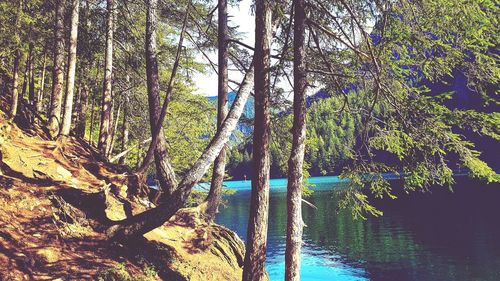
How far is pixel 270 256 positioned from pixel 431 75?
19386mm

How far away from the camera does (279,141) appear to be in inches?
394

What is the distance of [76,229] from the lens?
7039 millimetres

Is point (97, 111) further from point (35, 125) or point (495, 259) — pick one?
point (495, 259)

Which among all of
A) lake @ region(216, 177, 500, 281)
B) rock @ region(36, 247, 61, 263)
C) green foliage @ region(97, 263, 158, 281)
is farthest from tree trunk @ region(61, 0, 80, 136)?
lake @ region(216, 177, 500, 281)

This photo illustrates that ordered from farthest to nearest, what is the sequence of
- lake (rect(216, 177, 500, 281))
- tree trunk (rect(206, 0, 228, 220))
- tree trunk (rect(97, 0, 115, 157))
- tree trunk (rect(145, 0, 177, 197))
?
1. lake (rect(216, 177, 500, 281))
2. tree trunk (rect(97, 0, 115, 157))
3. tree trunk (rect(206, 0, 228, 220))
4. tree trunk (rect(145, 0, 177, 197))

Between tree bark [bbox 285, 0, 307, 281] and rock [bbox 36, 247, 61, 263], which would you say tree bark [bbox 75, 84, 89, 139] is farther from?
tree bark [bbox 285, 0, 307, 281]

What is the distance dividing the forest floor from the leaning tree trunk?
1.89 meters

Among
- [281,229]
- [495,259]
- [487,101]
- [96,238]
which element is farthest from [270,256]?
[487,101]

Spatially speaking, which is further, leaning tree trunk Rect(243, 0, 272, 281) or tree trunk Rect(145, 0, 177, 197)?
tree trunk Rect(145, 0, 177, 197)

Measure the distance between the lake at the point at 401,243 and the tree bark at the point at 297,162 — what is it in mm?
13023

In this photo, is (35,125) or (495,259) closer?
(35,125)

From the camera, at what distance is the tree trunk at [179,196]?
23.3 feet

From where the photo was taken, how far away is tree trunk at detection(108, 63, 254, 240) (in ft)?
23.3

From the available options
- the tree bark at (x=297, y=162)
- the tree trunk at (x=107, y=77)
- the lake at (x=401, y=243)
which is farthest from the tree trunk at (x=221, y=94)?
the lake at (x=401, y=243)
